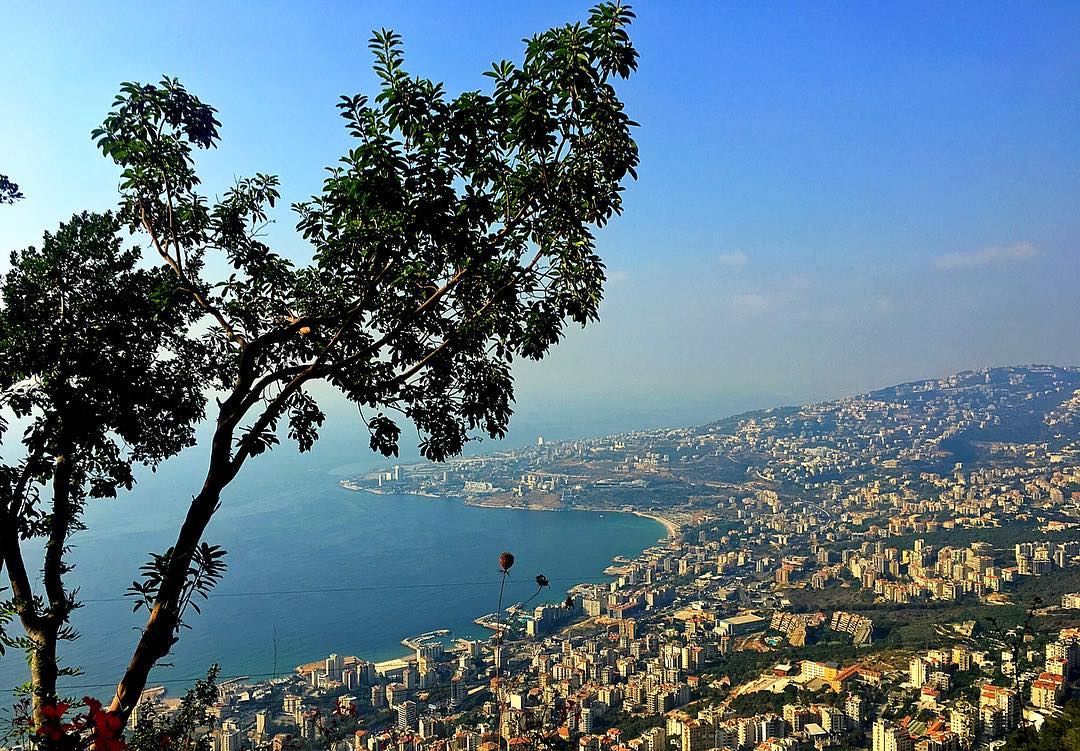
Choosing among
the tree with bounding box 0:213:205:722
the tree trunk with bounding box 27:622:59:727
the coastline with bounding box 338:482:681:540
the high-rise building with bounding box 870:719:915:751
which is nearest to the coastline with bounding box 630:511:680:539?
the coastline with bounding box 338:482:681:540

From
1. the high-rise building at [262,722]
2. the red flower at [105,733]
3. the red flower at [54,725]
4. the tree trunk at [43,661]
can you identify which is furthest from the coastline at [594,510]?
the red flower at [105,733]

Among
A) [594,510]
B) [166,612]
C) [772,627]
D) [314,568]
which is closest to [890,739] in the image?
[772,627]

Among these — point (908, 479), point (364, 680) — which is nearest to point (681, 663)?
point (364, 680)

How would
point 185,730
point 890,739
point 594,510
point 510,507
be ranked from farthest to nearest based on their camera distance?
1. point 510,507
2. point 594,510
3. point 890,739
4. point 185,730

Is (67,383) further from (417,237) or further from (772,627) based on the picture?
(772,627)

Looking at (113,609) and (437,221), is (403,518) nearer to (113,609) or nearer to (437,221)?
(113,609)

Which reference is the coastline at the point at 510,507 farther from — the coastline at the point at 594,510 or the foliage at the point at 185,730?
the foliage at the point at 185,730

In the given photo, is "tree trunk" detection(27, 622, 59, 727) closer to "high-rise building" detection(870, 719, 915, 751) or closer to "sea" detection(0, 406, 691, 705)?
"sea" detection(0, 406, 691, 705)
